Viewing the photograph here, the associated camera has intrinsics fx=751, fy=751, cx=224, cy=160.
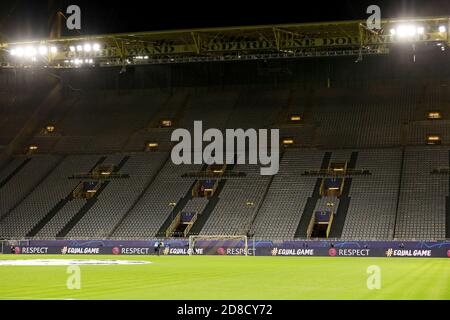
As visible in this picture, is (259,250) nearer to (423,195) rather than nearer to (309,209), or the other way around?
(309,209)

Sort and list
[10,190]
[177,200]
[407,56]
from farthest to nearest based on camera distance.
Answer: [407,56] < [10,190] < [177,200]

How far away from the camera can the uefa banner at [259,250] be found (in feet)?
154

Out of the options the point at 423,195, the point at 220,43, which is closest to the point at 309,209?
the point at 423,195

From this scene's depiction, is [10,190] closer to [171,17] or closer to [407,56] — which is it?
[171,17]

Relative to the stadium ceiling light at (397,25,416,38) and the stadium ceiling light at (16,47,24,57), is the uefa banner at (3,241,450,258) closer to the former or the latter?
the stadium ceiling light at (397,25,416,38)

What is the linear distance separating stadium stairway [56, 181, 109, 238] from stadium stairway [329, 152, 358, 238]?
66.7 feet

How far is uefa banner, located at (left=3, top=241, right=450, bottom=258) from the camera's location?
46969mm

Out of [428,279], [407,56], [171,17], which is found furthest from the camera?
[407,56]

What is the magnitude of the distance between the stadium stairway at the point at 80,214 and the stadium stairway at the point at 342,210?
20.3 metres

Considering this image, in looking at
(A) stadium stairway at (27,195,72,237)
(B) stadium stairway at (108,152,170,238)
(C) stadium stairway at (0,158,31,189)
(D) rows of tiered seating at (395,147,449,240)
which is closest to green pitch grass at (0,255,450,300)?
(D) rows of tiered seating at (395,147,449,240)

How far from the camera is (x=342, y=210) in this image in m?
55.8

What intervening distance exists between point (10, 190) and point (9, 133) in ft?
30.6
